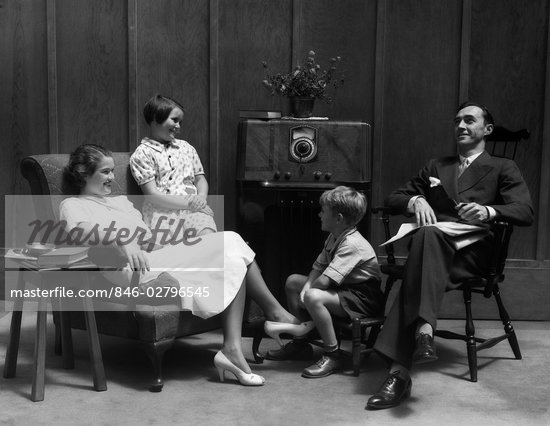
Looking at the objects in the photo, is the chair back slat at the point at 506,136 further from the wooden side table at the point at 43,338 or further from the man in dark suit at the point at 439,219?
the wooden side table at the point at 43,338

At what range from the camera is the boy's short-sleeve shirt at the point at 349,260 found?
325cm

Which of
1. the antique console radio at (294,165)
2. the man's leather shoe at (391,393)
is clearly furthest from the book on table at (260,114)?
the man's leather shoe at (391,393)

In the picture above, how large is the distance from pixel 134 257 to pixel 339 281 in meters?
0.86

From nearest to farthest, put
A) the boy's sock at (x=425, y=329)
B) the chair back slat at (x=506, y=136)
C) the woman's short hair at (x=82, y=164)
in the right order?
1. the boy's sock at (x=425, y=329)
2. the woman's short hair at (x=82, y=164)
3. the chair back slat at (x=506, y=136)

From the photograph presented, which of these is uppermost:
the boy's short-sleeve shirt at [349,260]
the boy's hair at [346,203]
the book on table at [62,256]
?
the boy's hair at [346,203]

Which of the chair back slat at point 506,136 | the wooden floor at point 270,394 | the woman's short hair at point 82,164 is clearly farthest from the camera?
the chair back slat at point 506,136

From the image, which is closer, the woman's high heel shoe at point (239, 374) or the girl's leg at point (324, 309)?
the woman's high heel shoe at point (239, 374)

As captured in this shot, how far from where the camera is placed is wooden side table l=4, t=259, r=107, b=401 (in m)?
2.88

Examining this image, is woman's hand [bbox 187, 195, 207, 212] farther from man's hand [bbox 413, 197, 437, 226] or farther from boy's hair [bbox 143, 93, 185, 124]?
man's hand [bbox 413, 197, 437, 226]

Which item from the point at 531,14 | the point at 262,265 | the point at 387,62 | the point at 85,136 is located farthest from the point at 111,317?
the point at 531,14

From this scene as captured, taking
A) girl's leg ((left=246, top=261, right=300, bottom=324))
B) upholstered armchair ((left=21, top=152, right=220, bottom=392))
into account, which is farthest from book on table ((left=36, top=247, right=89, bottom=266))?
girl's leg ((left=246, top=261, right=300, bottom=324))

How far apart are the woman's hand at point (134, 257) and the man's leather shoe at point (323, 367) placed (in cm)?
82

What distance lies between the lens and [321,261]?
3396mm

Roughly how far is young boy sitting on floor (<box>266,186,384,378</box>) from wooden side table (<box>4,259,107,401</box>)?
747mm
